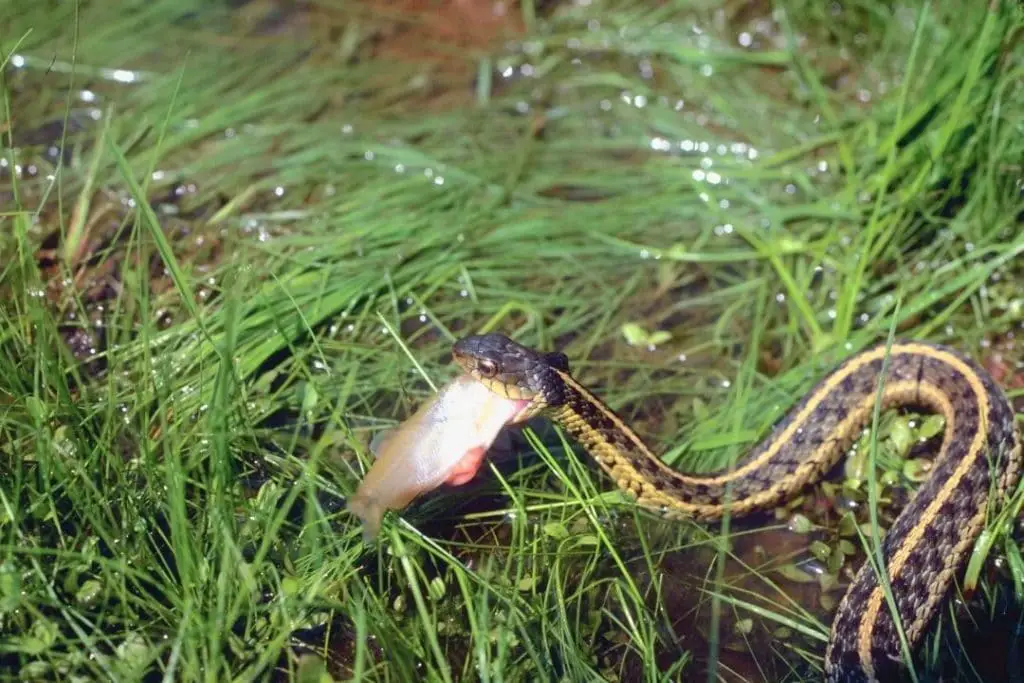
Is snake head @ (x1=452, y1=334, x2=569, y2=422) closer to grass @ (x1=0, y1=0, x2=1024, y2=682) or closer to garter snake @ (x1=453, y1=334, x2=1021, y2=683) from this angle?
garter snake @ (x1=453, y1=334, x2=1021, y2=683)

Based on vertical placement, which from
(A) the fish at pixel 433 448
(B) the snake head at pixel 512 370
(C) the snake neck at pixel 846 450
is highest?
(B) the snake head at pixel 512 370

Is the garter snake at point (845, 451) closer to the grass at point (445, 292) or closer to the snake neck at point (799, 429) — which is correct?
the snake neck at point (799, 429)

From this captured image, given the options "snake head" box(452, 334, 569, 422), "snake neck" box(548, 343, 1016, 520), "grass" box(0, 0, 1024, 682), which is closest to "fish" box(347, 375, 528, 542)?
"snake head" box(452, 334, 569, 422)

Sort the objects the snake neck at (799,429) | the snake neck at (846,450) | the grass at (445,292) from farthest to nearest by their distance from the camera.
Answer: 1. the snake neck at (799,429)
2. the snake neck at (846,450)
3. the grass at (445,292)

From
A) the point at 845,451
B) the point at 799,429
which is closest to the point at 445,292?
the point at 799,429

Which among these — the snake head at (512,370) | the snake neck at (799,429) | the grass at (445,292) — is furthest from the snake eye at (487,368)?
the grass at (445,292)

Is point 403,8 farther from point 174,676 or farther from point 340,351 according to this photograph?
point 174,676
